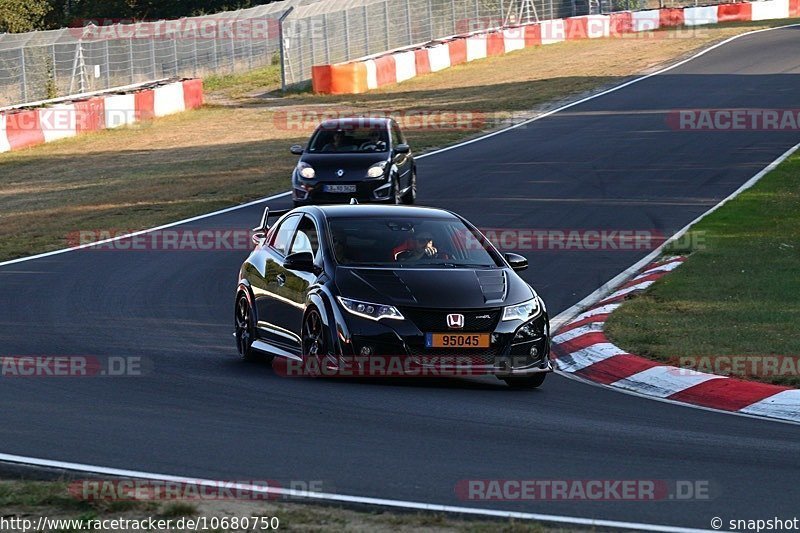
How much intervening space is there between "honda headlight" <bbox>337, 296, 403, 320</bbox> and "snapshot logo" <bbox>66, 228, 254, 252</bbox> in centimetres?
915

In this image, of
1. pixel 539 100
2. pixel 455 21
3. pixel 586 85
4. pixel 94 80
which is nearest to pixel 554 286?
pixel 539 100

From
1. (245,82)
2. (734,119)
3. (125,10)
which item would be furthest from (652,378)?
(125,10)

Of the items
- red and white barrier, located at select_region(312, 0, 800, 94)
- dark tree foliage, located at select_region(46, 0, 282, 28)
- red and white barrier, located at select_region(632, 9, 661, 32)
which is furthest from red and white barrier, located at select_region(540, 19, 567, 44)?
dark tree foliage, located at select_region(46, 0, 282, 28)

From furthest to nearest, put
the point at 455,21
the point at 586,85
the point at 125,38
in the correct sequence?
1. the point at 455,21
2. the point at 125,38
3. the point at 586,85

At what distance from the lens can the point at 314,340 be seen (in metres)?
11.2

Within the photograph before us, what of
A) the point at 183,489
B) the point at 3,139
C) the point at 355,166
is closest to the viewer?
the point at 183,489

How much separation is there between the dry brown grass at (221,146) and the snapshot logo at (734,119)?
16.1 feet

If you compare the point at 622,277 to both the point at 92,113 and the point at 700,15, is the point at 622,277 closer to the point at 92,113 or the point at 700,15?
the point at 92,113

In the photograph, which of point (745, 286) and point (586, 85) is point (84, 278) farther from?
point (586, 85)

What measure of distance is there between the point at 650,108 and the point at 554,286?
20.9 metres

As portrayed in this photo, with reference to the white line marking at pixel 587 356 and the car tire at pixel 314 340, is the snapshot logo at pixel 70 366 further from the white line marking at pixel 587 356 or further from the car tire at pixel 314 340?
the white line marking at pixel 587 356

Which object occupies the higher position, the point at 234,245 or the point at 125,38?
the point at 125,38

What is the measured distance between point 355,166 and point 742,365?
12.6 meters

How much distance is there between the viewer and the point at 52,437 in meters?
8.73
